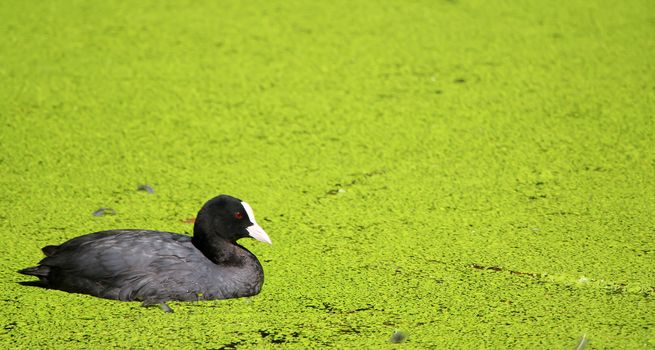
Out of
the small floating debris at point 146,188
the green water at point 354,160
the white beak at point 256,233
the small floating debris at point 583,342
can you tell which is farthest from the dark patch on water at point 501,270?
the small floating debris at point 146,188

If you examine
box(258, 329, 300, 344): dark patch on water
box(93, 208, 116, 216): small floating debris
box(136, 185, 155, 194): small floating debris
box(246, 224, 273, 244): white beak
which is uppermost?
box(246, 224, 273, 244): white beak

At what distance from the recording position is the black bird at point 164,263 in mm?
2512

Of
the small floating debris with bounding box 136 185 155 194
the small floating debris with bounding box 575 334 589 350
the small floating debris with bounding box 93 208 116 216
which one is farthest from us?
the small floating debris with bounding box 136 185 155 194

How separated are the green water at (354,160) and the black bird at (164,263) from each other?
0.04 meters

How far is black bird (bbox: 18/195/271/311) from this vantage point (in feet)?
8.24

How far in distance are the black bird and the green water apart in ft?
0.14

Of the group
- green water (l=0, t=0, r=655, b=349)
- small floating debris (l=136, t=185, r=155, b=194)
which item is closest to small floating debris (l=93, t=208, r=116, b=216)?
green water (l=0, t=0, r=655, b=349)

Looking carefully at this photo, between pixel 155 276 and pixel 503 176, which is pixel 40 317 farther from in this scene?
pixel 503 176

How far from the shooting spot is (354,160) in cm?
344

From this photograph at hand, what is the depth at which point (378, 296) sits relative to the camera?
2.57 m

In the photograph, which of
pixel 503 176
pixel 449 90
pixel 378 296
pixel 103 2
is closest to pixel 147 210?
pixel 378 296

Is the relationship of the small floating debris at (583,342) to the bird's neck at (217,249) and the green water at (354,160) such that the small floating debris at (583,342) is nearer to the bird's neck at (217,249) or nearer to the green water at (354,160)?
the green water at (354,160)

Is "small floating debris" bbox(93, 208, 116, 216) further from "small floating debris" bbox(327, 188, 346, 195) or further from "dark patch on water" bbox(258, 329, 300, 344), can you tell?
"dark patch on water" bbox(258, 329, 300, 344)

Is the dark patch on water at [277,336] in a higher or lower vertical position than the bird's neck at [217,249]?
lower
